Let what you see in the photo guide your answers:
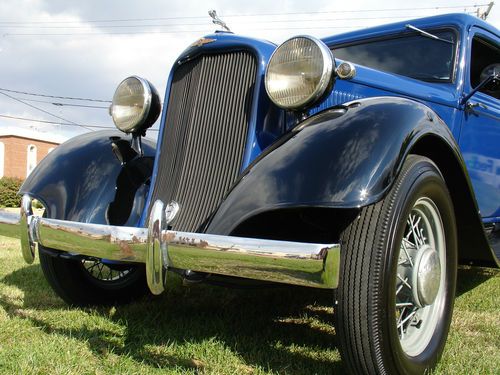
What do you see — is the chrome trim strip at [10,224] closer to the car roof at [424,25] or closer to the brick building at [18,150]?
the car roof at [424,25]

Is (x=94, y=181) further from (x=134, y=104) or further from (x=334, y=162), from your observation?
(x=334, y=162)

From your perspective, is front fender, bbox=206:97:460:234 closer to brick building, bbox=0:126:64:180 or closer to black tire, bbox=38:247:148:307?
black tire, bbox=38:247:148:307

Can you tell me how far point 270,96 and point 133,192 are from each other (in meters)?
1.00

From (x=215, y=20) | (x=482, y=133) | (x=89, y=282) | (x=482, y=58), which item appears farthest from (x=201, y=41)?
(x=482, y=58)

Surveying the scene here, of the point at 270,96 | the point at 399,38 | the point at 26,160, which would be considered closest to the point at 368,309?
the point at 270,96

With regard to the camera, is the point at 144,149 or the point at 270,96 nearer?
the point at 270,96

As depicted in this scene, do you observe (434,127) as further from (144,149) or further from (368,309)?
(144,149)

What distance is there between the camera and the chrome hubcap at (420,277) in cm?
186

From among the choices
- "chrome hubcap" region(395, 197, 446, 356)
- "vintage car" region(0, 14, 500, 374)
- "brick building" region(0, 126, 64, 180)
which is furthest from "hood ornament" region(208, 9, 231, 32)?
"brick building" region(0, 126, 64, 180)

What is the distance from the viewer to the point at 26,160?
86.2 ft

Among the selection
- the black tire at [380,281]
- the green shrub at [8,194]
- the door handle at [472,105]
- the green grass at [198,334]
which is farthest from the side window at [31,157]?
the black tire at [380,281]

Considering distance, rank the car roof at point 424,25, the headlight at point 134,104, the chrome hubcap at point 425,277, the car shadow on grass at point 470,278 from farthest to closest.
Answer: the car shadow on grass at point 470,278 < the car roof at point 424,25 < the headlight at point 134,104 < the chrome hubcap at point 425,277

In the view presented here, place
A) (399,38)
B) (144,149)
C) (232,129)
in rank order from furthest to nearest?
(399,38)
(144,149)
(232,129)

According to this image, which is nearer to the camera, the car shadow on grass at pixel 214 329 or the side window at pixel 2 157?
the car shadow on grass at pixel 214 329
